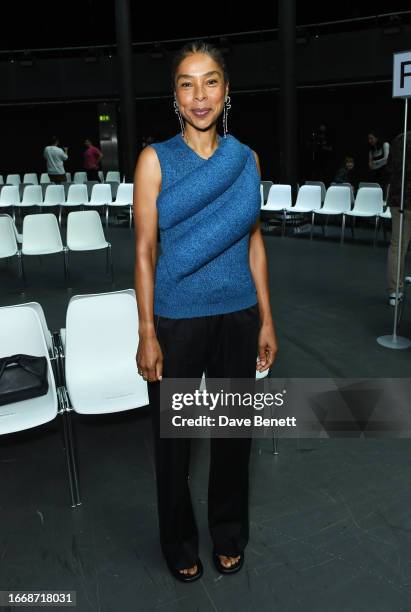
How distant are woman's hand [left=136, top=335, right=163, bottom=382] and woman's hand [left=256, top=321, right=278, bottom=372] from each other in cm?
44

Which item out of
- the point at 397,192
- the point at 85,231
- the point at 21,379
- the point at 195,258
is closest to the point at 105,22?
the point at 85,231

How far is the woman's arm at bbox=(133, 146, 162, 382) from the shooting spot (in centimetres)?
176

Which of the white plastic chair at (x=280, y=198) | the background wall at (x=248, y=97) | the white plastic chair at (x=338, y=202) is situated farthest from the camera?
the background wall at (x=248, y=97)

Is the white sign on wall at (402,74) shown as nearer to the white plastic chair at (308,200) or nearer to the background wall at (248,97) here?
the white plastic chair at (308,200)

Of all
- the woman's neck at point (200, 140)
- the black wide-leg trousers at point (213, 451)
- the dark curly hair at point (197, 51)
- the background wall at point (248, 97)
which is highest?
the background wall at point (248, 97)

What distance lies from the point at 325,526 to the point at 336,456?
1.99 ft

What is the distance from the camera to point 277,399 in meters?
3.63

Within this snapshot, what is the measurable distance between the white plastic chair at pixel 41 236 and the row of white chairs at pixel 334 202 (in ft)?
9.76

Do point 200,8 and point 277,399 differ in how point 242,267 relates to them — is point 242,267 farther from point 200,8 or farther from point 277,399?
point 200,8

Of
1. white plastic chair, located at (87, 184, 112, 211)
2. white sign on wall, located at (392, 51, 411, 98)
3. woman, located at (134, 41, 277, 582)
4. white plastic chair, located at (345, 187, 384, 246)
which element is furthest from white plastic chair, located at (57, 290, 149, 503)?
white plastic chair, located at (87, 184, 112, 211)

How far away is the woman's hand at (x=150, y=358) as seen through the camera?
1.86 metres

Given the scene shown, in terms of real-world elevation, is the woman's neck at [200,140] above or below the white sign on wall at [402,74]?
below

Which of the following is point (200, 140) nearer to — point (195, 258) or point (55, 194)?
point (195, 258)

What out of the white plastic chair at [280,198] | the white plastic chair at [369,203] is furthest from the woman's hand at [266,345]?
the white plastic chair at [280,198]
